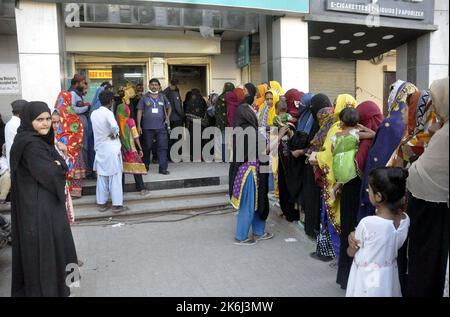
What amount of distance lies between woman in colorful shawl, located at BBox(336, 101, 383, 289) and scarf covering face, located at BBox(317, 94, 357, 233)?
22cm

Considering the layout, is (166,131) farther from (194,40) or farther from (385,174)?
(385,174)

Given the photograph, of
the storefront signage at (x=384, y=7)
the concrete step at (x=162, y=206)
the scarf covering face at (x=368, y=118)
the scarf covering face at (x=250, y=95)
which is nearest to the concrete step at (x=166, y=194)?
the concrete step at (x=162, y=206)

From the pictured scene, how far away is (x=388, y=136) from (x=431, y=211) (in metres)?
0.82

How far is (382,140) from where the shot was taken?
10.0ft

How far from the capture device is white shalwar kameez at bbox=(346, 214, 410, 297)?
248cm

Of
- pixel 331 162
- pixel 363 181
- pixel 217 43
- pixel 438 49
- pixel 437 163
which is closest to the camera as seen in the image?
pixel 437 163

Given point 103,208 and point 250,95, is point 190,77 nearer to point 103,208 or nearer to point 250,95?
point 103,208

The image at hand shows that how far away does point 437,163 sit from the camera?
218cm

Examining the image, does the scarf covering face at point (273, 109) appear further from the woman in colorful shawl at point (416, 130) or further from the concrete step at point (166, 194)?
the woman in colorful shawl at point (416, 130)

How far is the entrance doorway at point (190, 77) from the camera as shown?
34.2 ft

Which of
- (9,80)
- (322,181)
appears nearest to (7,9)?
(9,80)

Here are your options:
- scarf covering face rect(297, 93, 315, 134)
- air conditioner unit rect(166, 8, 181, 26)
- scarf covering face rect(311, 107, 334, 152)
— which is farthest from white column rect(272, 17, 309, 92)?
scarf covering face rect(311, 107, 334, 152)

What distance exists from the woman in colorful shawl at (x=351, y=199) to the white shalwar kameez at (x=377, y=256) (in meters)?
0.80
